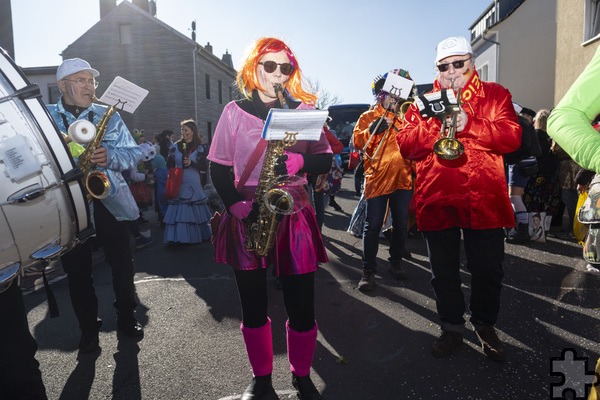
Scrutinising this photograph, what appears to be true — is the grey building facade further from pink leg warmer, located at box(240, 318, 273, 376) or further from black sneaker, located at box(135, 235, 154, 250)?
pink leg warmer, located at box(240, 318, 273, 376)

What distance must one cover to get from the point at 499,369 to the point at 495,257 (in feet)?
2.30

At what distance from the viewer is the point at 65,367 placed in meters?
2.99

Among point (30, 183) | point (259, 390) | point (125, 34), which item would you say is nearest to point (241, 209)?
point (30, 183)

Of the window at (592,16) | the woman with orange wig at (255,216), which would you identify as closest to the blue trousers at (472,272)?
the woman with orange wig at (255,216)

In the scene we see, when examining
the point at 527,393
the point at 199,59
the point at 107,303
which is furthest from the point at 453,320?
the point at 199,59

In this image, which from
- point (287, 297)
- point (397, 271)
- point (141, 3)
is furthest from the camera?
point (141, 3)

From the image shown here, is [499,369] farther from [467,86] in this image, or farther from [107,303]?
[107,303]

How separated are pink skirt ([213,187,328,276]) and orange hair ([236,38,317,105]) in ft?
1.94

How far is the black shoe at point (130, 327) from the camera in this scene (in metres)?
3.45

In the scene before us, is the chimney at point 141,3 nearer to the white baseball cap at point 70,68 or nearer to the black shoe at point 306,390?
the white baseball cap at point 70,68

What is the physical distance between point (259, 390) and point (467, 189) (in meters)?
1.75

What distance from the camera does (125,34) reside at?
26.7 m

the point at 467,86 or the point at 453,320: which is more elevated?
the point at 467,86

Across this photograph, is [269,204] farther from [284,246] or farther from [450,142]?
[450,142]
